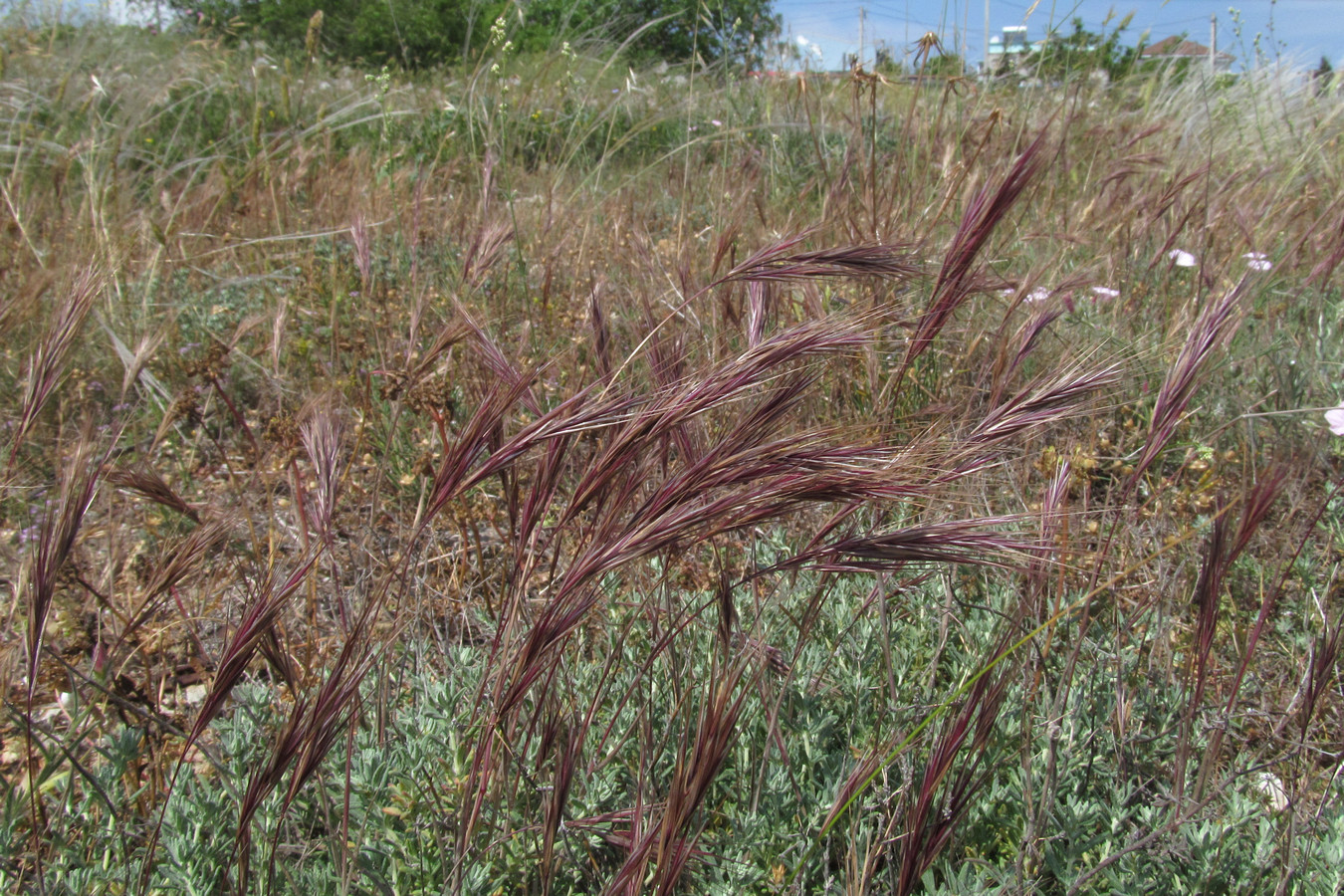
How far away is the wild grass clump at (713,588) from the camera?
3.04ft

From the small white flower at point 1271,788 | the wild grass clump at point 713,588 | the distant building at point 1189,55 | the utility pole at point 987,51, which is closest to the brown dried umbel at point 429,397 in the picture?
the wild grass clump at point 713,588

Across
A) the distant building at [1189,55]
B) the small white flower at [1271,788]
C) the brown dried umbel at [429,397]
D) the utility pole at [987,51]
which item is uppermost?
the distant building at [1189,55]

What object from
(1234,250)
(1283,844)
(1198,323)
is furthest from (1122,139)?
(1283,844)

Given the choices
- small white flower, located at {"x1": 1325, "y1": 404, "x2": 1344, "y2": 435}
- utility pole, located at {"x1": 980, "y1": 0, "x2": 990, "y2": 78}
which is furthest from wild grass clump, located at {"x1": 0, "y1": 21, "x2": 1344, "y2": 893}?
utility pole, located at {"x1": 980, "y1": 0, "x2": 990, "y2": 78}

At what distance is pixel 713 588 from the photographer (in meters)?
1.76

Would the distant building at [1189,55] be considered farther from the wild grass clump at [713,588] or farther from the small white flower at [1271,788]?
the small white flower at [1271,788]

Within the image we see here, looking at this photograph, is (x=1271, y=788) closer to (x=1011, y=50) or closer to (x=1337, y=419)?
(x=1337, y=419)

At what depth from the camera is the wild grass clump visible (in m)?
0.93

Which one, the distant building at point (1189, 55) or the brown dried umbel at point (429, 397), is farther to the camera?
the distant building at point (1189, 55)

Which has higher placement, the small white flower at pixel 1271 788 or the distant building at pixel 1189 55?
the distant building at pixel 1189 55

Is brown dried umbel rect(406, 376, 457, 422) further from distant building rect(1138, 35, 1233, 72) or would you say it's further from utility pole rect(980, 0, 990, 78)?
distant building rect(1138, 35, 1233, 72)

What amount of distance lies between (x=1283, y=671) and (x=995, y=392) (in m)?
1.10

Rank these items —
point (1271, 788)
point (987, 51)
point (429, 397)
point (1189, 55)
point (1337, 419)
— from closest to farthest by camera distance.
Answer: point (1271, 788), point (429, 397), point (1337, 419), point (987, 51), point (1189, 55)

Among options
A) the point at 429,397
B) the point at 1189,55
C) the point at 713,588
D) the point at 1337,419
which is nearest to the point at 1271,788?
the point at 1337,419
